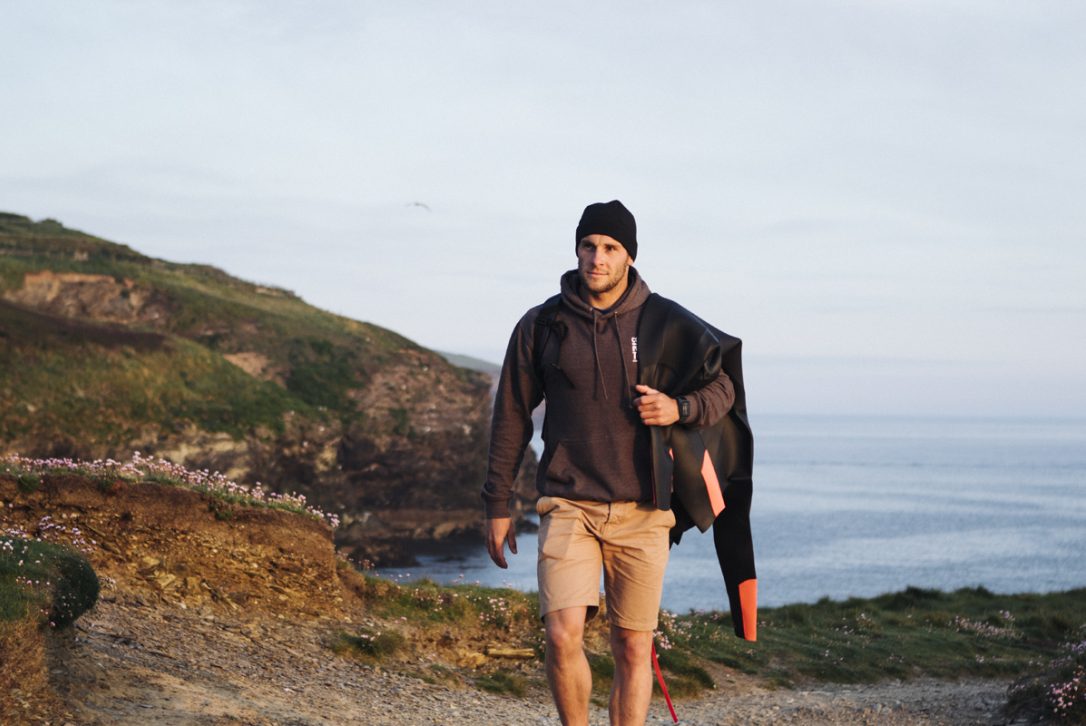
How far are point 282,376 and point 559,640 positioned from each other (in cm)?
8486

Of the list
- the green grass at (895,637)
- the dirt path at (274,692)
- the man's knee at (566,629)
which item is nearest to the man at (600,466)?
the man's knee at (566,629)

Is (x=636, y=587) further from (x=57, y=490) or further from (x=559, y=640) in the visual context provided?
(x=57, y=490)

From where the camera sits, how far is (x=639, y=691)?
21.5 feet

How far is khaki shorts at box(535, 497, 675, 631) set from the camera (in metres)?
6.44

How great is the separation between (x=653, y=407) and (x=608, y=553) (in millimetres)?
935

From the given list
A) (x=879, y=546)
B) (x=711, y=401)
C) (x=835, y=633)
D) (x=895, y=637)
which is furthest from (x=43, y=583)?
(x=879, y=546)

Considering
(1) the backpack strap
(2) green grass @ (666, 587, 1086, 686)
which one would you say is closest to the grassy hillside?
(2) green grass @ (666, 587, 1086, 686)

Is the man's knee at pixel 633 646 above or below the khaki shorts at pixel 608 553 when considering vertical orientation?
below

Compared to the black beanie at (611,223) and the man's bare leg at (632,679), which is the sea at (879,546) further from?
the black beanie at (611,223)

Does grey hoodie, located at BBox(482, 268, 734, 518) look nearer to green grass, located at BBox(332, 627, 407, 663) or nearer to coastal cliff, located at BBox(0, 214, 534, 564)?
green grass, located at BBox(332, 627, 407, 663)

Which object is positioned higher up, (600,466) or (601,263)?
(601,263)

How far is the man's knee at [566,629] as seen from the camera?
6.36m

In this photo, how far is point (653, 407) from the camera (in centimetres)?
642

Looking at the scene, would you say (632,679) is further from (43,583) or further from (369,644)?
(369,644)
